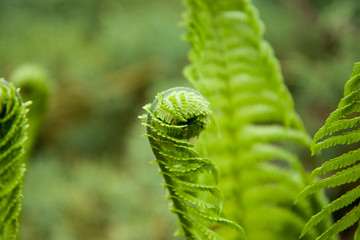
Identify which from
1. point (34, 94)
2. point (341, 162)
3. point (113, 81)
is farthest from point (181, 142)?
point (113, 81)

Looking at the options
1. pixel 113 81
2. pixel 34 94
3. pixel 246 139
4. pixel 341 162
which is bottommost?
pixel 341 162

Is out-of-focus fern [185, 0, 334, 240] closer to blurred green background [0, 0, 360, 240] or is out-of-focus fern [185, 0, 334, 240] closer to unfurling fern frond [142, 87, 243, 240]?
unfurling fern frond [142, 87, 243, 240]

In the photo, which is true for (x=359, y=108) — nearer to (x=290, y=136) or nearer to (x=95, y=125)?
(x=290, y=136)

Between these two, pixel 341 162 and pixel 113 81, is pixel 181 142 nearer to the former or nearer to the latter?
→ pixel 341 162

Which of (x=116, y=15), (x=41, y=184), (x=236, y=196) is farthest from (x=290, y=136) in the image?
(x=116, y=15)

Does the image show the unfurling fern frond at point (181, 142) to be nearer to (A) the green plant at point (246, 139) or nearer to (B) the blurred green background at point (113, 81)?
(A) the green plant at point (246, 139)

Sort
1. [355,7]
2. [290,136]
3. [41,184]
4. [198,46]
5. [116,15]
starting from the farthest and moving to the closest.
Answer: [116,15], [41,184], [355,7], [290,136], [198,46]

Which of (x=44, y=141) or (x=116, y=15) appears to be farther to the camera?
(x=116, y=15)
